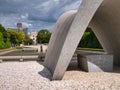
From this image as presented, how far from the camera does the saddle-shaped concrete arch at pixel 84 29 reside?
317 inches

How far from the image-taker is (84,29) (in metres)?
8.16

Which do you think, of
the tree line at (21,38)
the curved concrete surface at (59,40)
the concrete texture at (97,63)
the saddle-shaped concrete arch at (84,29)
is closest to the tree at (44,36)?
the tree line at (21,38)

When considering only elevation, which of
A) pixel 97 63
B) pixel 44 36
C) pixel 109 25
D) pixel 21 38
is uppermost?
pixel 109 25

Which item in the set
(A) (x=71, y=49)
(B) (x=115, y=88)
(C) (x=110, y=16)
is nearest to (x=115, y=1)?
(C) (x=110, y=16)

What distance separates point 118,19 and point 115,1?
5.79ft

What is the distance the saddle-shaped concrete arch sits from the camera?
8.06 m

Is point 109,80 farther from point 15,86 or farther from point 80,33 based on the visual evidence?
point 15,86

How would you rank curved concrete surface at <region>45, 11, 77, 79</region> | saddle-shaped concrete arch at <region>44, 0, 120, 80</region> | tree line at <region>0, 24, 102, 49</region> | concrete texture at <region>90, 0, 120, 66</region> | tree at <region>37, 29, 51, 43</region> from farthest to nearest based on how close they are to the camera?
tree at <region>37, 29, 51, 43</region> < tree line at <region>0, 24, 102, 49</region> < concrete texture at <region>90, 0, 120, 66</region> < curved concrete surface at <region>45, 11, 77, 79</region> < saddle-shaped concrete arch at <region>44, 0, 120, 80</region>

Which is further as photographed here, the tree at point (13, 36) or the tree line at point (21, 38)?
the tree at point (13, 36)

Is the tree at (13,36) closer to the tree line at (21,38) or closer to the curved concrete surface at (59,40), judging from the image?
the tree line at (21,38)

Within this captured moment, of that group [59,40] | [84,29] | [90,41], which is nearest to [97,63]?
[59,40]

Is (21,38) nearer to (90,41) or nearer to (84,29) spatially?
(90,41)

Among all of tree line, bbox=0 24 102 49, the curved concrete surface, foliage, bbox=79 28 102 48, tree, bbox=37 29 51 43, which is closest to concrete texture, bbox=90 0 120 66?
the curved concrete surface

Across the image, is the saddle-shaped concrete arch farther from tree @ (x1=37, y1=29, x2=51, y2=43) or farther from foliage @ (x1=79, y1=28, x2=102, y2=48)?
tree @ (x1=37, y1=29, x2=51, y2=43)
